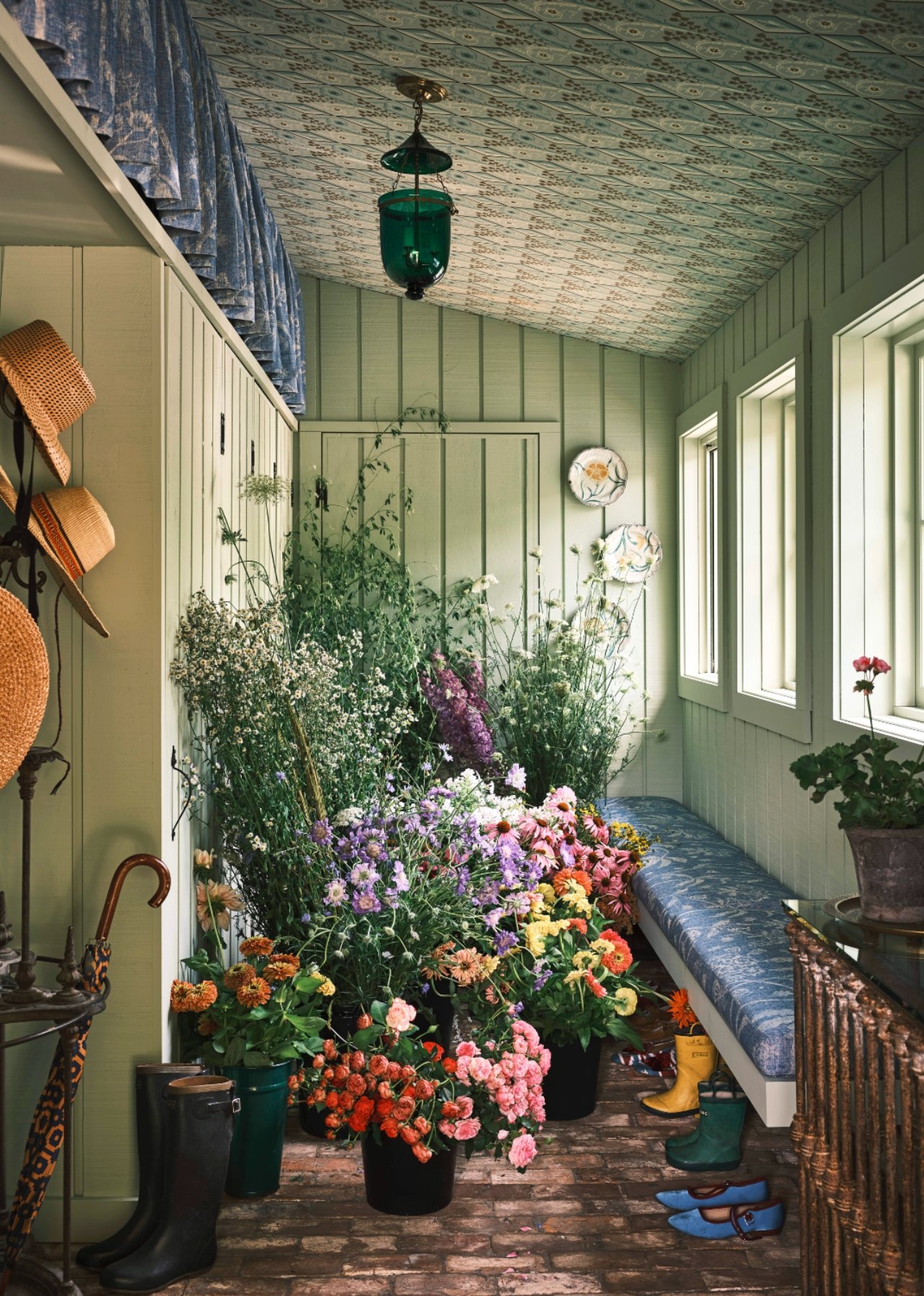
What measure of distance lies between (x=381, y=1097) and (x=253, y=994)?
418mm

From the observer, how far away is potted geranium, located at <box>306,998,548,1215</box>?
2.62 m

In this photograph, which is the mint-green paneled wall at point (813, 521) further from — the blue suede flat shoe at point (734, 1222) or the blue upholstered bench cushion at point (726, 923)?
the blue suede flat shoe at point (734, 1222)

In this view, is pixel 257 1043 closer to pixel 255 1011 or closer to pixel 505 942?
pixel 255 1011

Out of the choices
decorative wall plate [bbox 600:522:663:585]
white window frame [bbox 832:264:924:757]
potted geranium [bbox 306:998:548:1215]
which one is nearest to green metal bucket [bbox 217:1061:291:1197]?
potted geranium [bbox 306:998:548:1215]

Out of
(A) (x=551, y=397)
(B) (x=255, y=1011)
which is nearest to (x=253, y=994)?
(B) (x=255, y=1011)

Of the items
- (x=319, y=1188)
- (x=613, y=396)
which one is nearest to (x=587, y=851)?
(x=319, y=1188)

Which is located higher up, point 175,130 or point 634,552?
point 175,130

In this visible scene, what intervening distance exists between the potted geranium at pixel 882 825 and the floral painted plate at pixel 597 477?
3223 mm

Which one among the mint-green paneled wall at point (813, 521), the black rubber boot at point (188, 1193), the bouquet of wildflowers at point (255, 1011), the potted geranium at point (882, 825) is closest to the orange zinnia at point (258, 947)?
the bouquet of wildflowers at point (255, 1011)

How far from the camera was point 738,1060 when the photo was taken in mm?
2771

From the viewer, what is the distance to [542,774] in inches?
189

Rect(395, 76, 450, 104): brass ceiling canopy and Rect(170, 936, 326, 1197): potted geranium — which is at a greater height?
Rect(395, 76, 450, 104): brass ceiling canopy

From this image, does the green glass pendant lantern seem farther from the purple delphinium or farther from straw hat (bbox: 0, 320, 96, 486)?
the purple delphinium

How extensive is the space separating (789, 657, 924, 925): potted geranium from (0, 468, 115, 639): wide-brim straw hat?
1.62m
